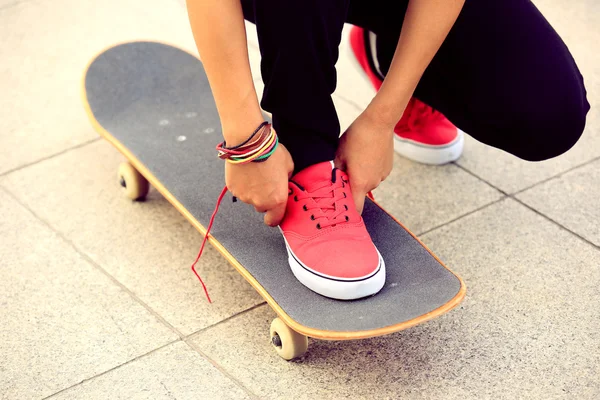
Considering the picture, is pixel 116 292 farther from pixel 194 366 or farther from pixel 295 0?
pixel 295 0

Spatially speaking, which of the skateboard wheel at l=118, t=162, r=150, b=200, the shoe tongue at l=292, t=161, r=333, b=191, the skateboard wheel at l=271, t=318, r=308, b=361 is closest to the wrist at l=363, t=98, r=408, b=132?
→ the shoe tongue at l=292, t=161, r=333, b=191

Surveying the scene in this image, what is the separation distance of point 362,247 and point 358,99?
1092 mm

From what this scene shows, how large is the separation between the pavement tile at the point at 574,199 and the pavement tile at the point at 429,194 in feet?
0.38

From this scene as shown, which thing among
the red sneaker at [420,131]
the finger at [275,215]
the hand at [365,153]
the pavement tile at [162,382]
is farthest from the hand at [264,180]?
the red sneaker at [420,131]

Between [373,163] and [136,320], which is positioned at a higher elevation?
[373,163]

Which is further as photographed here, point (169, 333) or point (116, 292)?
point (116, 292)

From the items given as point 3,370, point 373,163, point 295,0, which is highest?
point 295,0

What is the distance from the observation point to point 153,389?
4.79 feet

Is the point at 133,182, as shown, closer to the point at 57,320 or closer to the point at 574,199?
the point at 57,320

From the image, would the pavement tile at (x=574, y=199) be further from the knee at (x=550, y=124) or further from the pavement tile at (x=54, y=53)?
the pavement tile at (x=54, y=53)

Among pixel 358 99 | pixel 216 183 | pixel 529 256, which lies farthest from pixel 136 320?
pixel 358 99

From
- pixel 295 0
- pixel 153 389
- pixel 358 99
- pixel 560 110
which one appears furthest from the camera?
pixel 358 99

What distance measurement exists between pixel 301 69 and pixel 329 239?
36cm

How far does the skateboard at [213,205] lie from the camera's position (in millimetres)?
1404
